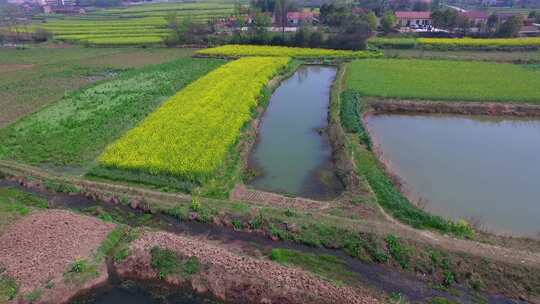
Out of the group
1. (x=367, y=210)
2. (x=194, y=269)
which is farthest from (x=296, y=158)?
(x=194, y=269)

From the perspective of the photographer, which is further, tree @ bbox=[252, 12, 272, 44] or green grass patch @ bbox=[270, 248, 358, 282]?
tree @ bbox=[252, 12, 272, 44]

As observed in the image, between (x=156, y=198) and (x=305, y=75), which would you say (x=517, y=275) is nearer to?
(x=156, y=198)

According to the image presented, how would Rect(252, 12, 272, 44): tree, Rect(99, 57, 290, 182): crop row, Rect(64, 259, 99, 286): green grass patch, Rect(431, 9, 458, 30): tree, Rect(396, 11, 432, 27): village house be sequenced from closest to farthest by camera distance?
Rect(64, 259, 99, 286): green grass patch < Rect(99, 57, 290, 182): crop row < Rect(252, 12, 272, 44): tree < Rect(431, 9, 458, 30): tree < Rect(396, 11, 432, 27): village house

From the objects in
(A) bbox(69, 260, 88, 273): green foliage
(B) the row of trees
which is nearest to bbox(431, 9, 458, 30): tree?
(B) the row of trees

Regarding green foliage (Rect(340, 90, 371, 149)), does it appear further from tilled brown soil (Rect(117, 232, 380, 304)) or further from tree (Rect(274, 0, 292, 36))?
tree (Rect(274, 0, 292, 36))

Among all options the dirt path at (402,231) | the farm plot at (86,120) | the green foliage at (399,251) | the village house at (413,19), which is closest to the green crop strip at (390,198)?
the dirt path at (402,231)

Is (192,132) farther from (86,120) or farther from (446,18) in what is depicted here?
(446,18)

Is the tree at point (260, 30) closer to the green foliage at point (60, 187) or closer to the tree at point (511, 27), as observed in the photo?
the tree at point (511, 27)
